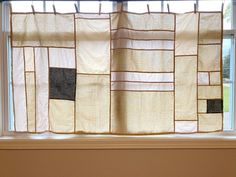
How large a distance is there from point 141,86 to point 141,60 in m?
0.19

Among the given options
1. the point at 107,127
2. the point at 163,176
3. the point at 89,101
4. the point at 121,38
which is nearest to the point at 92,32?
the point at 121,38

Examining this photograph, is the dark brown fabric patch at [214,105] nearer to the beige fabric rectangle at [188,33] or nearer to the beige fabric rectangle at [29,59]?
the beige fabric rectangle at [188,33]

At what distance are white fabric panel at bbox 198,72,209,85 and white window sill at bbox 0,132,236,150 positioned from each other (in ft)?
1.37

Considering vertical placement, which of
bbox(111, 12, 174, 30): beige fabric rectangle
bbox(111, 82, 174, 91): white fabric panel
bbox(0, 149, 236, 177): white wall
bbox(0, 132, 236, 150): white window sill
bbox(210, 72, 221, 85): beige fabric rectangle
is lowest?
bbox(0, 149, 236, 177): white wall

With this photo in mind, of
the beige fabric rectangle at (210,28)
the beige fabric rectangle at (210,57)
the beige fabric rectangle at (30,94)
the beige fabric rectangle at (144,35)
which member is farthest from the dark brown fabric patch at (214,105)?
the beige fabric rectangle at (30,94)

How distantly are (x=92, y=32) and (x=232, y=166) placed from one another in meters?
1.45

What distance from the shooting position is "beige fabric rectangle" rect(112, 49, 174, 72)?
6.00 ft

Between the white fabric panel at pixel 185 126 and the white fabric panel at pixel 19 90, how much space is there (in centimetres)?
113

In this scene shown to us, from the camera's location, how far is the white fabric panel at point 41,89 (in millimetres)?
1829

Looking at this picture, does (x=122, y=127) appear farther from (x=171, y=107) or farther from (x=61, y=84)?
(x=61, y=84)

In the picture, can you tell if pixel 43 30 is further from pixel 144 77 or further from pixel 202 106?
pixel 202 106

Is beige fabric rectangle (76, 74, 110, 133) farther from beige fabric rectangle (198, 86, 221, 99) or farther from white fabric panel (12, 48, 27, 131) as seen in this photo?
beige fabric rectangle (198, 86, 221, 99)

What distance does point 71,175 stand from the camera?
1.87 meters

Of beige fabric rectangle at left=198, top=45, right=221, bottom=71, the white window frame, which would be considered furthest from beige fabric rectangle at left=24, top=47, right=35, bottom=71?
beige fabric rectangle at left=198, top=45, right=221, bottom=71
